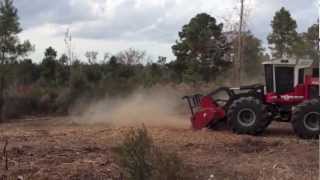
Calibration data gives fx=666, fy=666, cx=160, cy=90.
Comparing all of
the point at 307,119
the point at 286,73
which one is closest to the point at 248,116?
the point at 286,73

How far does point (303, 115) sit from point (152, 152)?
909 centimetres

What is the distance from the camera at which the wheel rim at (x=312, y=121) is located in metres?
18.7

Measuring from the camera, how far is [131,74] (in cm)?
4934

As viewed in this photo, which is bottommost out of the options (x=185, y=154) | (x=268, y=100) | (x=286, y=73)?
(x=185, y=154)

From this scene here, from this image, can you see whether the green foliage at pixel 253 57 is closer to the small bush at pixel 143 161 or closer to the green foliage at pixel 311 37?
the green foliage at pixel 311 37

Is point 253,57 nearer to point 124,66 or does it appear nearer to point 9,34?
point 124,66

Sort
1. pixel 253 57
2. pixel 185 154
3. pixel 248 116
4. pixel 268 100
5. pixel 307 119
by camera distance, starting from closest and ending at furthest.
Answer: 1. pixel 185 154
2. pixel 307 119
3. pixel 248 116
4. pixel 268 100
5. pixel 253 57

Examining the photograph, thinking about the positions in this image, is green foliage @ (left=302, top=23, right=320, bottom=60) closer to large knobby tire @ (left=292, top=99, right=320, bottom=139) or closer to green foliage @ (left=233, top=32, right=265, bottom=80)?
green foliage @ (left=233, top=32, right=265, bottom=80)

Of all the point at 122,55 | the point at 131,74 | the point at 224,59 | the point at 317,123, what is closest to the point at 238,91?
the point at 317,123

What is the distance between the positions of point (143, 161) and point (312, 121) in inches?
383

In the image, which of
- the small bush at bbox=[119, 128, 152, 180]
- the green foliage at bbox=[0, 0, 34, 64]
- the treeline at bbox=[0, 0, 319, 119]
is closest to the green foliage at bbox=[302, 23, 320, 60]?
the treeline at bbox=[0, 0, 319, 119]

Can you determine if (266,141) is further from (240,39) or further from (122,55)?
(122,55)

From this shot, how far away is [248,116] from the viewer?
1997 centimetres

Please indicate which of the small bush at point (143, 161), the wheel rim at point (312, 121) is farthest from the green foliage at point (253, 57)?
the small bush at point (143, 161)
